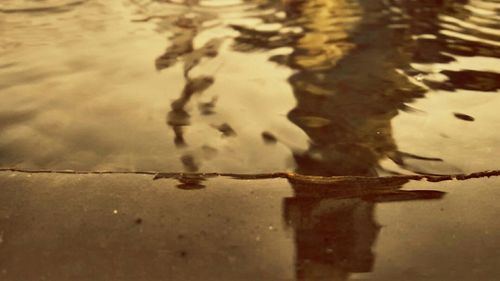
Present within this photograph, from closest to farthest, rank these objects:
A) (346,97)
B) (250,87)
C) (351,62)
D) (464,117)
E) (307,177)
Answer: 1. (307,177)
2. (464,117)
3. (346,97)
4. (250,87)
5. (351,62)

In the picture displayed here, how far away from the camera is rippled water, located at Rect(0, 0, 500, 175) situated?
90.9 inches

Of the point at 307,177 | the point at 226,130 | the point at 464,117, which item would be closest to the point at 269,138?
the point at 226,130

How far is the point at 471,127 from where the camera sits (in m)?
2.54

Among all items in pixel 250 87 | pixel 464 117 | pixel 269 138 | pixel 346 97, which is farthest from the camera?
pixel 250 87

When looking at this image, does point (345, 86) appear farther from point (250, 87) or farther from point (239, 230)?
point (239, 230)

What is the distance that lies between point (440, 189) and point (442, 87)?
3.76 feet

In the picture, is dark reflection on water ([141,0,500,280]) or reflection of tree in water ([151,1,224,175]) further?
reflection of tree in water ([151,1,224,175])

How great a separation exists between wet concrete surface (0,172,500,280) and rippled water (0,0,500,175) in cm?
21

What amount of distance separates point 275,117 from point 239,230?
98 cm

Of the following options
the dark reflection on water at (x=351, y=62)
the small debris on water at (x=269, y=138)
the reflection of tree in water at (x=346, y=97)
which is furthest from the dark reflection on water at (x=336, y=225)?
the small debris on water at (x=269, y=138)

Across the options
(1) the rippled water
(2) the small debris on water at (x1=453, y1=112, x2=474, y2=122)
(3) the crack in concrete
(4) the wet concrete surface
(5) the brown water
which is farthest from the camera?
(2) the small debris on water at (x1=453, y1=112, x2=474, y2=122)

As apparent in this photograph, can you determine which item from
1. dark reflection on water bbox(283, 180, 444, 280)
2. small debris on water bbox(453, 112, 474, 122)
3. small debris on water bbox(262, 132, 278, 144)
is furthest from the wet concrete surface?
small debris on water bbox(453, 112, 474, 122)

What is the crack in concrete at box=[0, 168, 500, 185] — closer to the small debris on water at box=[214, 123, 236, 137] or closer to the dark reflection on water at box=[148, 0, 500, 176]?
the dark reflection on water at box=[148, 0, 500, 176]

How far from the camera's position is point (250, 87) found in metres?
2.98
